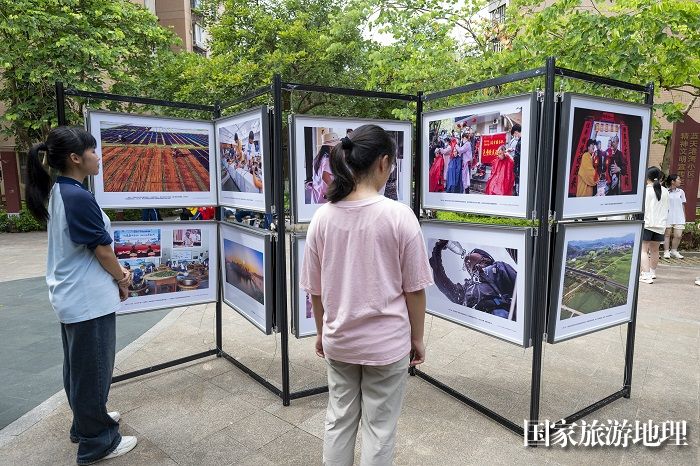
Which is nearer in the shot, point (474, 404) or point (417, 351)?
point (417, 351)

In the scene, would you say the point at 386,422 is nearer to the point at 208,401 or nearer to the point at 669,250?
the point at 208,401

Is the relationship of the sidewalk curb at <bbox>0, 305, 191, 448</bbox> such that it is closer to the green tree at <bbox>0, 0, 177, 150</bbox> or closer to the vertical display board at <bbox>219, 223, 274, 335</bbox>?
the vertical display board at <bbox>219, 223, 274, 335</bbox>

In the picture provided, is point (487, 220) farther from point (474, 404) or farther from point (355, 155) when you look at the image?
Answer: point (355, 155)

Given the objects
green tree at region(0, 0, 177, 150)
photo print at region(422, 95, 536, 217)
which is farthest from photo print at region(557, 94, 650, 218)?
green tree at region(0, 0, 177, 150)

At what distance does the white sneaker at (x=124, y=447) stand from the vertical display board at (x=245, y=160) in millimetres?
1582

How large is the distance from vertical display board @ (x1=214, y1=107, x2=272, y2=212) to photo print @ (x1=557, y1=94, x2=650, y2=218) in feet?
5.88

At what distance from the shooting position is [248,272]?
136 inches

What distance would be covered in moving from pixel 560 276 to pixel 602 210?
0.53 metres

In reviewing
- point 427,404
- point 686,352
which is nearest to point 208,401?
point 427,404

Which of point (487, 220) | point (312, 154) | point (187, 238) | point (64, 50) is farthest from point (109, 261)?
point (64, 50)

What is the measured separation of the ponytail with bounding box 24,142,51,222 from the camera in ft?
8.01

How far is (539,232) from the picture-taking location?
2.61 m

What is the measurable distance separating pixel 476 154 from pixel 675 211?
7553 mm

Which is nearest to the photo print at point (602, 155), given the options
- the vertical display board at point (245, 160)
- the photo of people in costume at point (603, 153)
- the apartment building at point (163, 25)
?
the photo of people in costume at point (603, 153)
